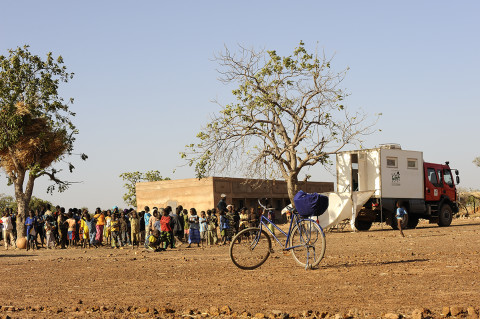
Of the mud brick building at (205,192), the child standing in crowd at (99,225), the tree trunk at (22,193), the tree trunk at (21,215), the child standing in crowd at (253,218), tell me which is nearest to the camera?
the child standing in crowd at (253,218)

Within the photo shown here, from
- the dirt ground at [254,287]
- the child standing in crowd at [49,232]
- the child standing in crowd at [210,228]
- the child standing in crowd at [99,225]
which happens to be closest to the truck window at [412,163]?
the child standing in crowd at [210,228]

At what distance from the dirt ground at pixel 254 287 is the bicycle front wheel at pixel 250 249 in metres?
0.20

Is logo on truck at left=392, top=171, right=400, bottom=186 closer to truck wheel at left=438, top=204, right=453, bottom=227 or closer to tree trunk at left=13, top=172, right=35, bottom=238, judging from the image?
truck wheel at left=438, top=204, right=453, bottom=227

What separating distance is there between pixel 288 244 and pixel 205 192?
123ft

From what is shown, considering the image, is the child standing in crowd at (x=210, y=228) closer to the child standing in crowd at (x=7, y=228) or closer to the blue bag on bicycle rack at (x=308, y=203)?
the child standing in crowd at (x=7, y=228)

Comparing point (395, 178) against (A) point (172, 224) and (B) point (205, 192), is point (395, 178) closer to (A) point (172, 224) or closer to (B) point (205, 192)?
(A) point (172, 224)

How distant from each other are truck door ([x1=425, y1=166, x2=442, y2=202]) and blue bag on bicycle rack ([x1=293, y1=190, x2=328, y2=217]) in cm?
1988

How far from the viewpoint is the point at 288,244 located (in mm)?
12109

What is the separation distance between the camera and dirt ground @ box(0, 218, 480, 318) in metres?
7.52

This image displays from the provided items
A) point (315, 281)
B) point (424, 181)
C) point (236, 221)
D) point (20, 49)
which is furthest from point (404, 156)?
point (315, 281)

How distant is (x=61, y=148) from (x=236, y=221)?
9195 mm

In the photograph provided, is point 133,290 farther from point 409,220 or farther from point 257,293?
point 409,220

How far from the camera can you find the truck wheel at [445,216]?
30.8 metres

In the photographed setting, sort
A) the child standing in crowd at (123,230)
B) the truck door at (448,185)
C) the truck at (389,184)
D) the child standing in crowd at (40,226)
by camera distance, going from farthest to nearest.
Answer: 1. the truck door at (448,185)
2. the truck at (389,184)
3. the child standing in crowd at (40,226)
4. the child standing in crowd at (123,230)
